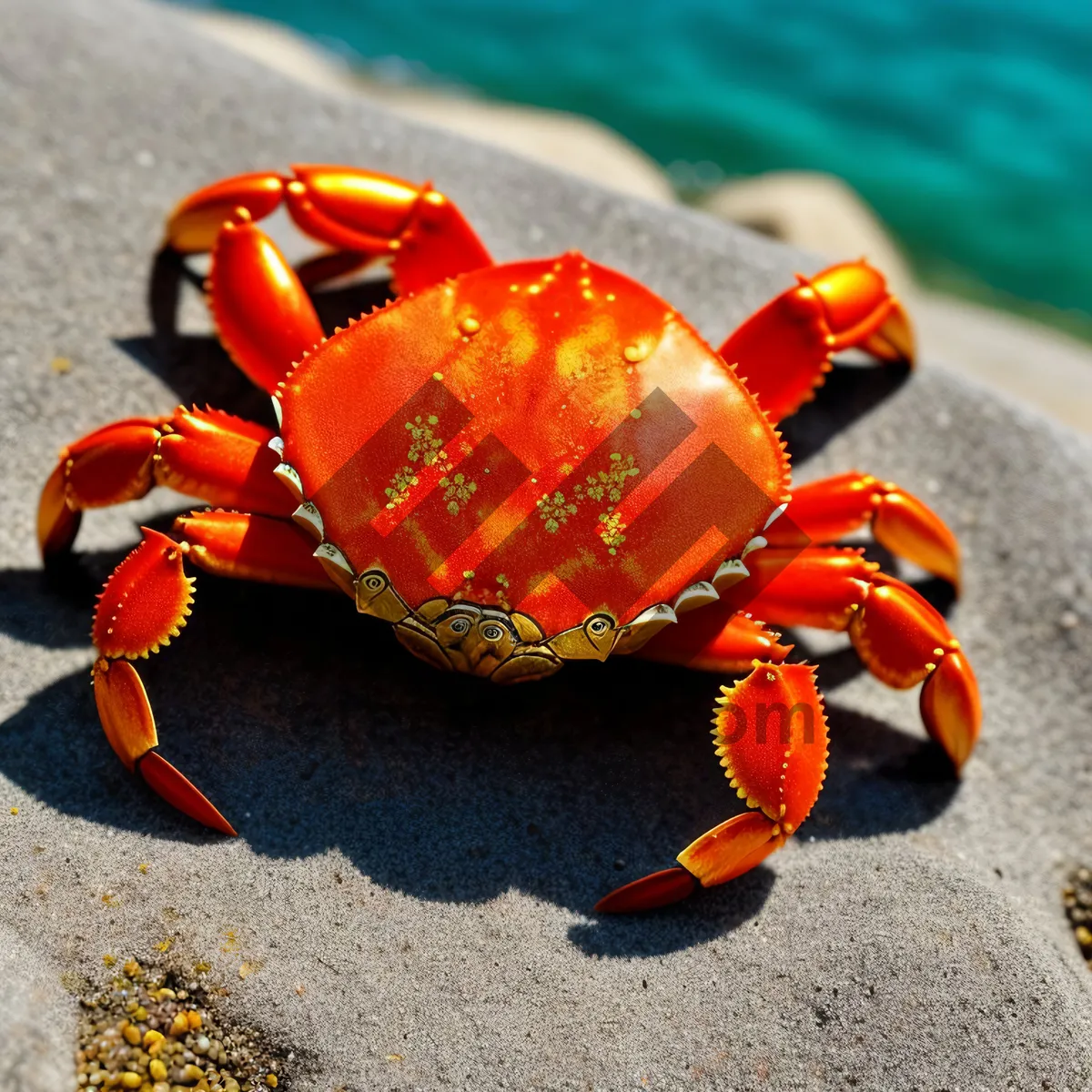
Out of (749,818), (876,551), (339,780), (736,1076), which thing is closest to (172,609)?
(339,780)

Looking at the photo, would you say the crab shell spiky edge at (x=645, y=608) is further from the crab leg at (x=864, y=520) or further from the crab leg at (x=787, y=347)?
the crab leg at (x=787, y=347)

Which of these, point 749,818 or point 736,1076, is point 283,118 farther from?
point 736,1076

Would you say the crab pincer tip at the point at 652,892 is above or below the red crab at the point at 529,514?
below

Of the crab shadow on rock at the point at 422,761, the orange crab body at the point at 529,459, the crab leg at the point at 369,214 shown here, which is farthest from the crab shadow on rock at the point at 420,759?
the crab leg at the point at 369,214

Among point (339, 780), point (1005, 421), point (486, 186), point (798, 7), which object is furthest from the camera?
point (798, 7)

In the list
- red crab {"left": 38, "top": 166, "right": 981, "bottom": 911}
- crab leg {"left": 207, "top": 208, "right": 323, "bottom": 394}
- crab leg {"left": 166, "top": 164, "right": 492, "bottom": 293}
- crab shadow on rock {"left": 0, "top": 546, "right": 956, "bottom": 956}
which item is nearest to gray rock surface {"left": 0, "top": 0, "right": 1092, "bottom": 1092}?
crab shadow on rock {"left": 0, "top": 546, "right": 956, "bottom": 956}

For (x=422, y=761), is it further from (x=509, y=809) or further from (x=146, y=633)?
(x=146, y=633)
